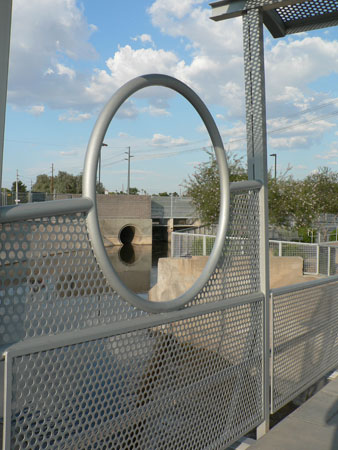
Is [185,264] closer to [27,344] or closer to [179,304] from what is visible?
[179,304]

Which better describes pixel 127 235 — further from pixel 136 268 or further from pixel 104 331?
pixel 104 331

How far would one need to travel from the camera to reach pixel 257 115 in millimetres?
3877

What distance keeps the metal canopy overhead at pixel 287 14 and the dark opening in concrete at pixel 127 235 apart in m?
46.2

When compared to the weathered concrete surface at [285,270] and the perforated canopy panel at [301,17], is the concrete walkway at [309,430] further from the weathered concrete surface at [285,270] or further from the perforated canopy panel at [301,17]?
the weathered concrete surface at [285,270]

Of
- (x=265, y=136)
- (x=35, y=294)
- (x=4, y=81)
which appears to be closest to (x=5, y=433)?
(x=35, y=294)

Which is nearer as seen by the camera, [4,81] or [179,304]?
[4,81]

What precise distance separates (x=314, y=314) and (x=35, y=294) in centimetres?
334

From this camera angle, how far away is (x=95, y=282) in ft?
7.46

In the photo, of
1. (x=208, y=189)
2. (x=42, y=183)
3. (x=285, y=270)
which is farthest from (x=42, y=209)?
(x=42, y=183)

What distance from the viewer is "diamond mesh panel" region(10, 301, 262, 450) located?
6.66 ft

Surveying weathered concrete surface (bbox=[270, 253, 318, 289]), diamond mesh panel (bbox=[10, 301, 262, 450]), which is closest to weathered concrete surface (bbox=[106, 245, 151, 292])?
weathered concrete surface (bbox=[270, 253, 318, 289])

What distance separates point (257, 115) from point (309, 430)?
2.60 meters

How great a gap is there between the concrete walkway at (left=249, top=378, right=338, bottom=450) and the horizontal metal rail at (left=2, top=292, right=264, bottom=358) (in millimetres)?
1132

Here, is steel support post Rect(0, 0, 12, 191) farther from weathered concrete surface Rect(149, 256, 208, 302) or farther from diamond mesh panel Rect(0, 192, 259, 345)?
weathered concrete surface Rect(149, 256, 208, 302)
